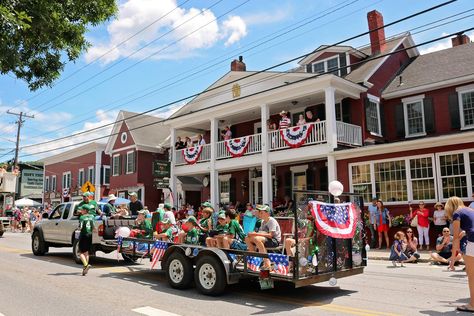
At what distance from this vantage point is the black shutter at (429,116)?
19500 millimetres

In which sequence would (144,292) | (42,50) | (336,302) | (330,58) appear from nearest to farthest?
(336,302), (144,292), (42,50), (330,58)

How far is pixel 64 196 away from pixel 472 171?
35351 millimetres

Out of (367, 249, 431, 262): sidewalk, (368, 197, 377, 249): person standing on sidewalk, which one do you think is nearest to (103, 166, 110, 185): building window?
(368, 197, 377, 249): person standing on sidewalk

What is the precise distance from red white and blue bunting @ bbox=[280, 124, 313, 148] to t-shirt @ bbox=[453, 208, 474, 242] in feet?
40.1

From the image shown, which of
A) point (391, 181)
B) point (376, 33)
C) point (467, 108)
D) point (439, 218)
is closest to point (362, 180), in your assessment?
point (391, 181)

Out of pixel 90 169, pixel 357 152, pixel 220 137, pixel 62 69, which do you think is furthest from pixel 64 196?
pixel 62 69

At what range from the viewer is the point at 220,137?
26172mm

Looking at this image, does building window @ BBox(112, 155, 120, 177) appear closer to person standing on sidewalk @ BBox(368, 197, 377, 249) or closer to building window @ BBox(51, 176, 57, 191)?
building window @ BBox(51, 176, 57, 191)

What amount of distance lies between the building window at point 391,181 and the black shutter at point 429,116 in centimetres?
362

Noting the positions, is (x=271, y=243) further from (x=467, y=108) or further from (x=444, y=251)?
(x=467, y=108)

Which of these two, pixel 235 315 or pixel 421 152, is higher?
pixel 421 152

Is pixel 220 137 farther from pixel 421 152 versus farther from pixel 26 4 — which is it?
pixel 26 4

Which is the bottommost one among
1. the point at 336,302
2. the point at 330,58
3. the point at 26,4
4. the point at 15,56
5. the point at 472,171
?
the point at 336,302

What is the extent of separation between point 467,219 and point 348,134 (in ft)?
42.9
